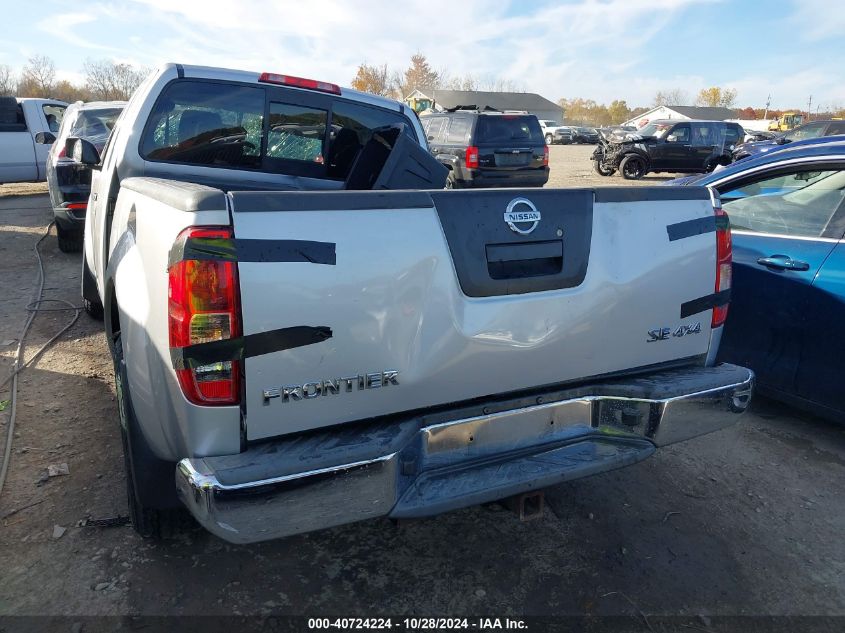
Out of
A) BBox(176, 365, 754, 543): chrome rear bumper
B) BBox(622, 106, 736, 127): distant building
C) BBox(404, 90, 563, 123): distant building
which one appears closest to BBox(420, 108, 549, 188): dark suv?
BBox(176, 365, 754, 543): chrome rear bumper

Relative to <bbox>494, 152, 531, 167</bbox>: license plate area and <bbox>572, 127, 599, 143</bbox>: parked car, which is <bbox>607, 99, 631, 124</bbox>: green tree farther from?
<bbox>494, 152, 531, 167</bbox>: license plate area

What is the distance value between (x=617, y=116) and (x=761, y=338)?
125 metres

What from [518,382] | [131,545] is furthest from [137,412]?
[518,382]

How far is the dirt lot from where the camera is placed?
8.10 feet

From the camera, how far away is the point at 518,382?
2398 mm

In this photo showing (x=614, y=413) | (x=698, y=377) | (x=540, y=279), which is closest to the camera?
(x=540, y=279)

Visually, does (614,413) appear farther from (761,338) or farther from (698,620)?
(761,338)

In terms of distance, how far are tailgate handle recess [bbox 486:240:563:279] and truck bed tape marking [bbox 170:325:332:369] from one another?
73cm

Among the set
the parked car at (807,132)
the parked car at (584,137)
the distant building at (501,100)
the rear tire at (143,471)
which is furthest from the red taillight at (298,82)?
the distant building at (501,100)

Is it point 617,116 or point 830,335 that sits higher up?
point 617,116

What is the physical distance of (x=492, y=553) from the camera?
280cm

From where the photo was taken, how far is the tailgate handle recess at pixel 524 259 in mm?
2277

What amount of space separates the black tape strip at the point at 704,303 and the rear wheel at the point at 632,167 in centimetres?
1831

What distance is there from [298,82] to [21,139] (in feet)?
39.2
